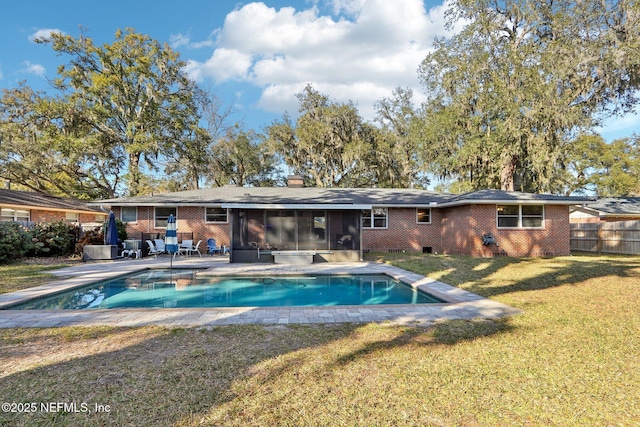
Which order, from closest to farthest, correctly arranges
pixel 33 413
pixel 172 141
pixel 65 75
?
pixel 33 413 → pixel 65 75 → pixel 172 141

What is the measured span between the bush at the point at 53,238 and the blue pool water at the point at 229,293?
18.1 ft

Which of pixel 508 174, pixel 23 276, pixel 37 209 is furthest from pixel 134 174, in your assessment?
pixel 508 174

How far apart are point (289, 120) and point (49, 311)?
2339 centimetres

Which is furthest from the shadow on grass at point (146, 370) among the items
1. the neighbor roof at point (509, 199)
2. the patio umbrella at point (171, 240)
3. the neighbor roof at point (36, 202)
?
the neighbor roof at point (36, 202)

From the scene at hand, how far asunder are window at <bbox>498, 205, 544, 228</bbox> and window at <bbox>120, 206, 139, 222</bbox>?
1650cm

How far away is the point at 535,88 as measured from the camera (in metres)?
16.6

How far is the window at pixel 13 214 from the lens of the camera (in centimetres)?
1676

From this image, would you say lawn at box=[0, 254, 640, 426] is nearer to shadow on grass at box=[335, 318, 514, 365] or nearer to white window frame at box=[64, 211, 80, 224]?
shadow on grass at box=[335, 318, 514, 365]

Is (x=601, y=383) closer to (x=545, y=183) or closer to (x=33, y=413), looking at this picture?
(x=33, y=413)

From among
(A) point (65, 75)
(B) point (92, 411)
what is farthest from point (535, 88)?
(A) point (65, 75)

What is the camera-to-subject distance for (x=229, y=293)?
7.95 metres

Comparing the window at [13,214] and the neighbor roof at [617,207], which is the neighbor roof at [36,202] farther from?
the neighbor roof at [617,207]

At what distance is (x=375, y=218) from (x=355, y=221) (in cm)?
305

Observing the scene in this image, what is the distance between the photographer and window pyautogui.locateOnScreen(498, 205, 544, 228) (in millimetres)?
13773
